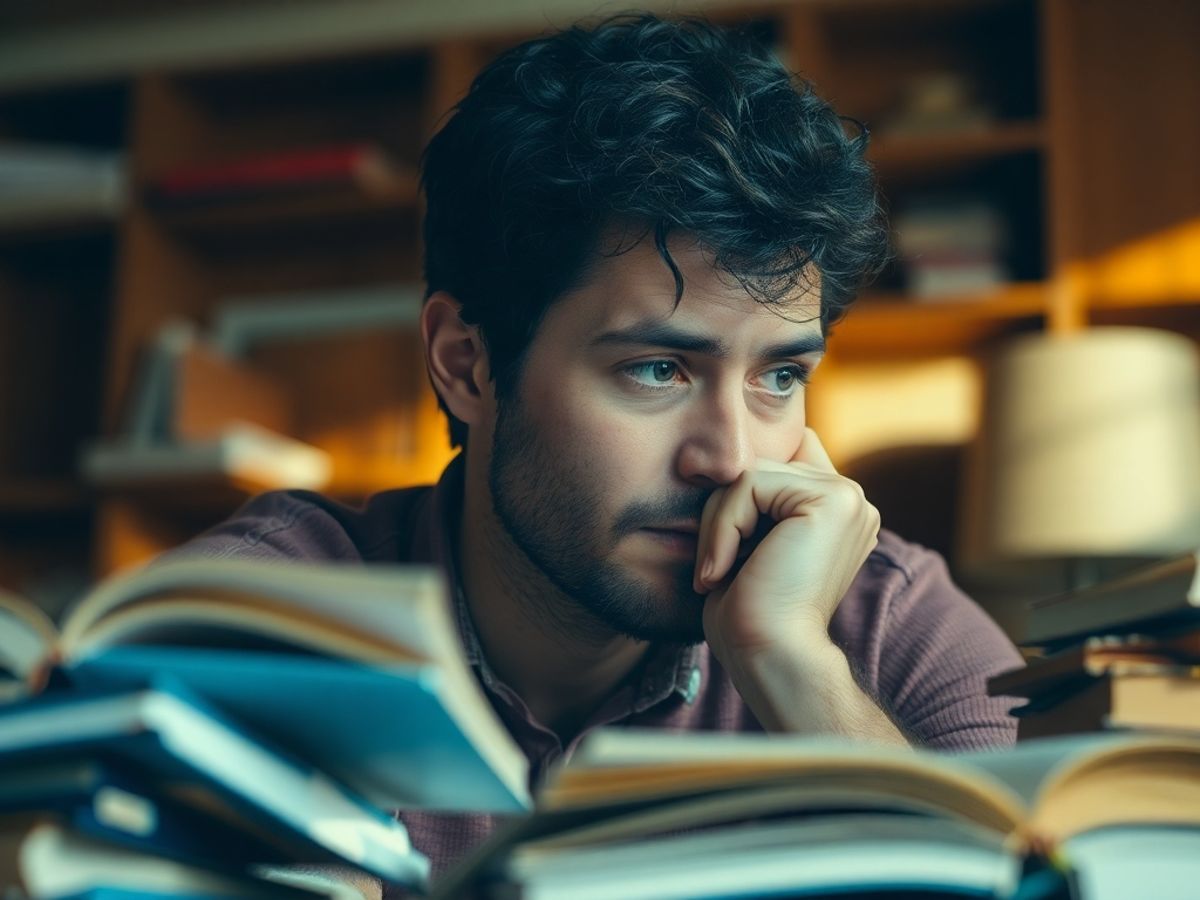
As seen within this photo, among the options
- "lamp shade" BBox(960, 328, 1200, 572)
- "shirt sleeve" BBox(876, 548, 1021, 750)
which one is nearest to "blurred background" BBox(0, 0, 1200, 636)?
"lamp shade" BBox(960, 328, 1200, 572)

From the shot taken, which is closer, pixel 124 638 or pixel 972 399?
pixel 124 638

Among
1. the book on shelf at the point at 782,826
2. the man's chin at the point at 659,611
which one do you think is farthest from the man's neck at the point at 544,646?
the book on shelf at the point at 782,826

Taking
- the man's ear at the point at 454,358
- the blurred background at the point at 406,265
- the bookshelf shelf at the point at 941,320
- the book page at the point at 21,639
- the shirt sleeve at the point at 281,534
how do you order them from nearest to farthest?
the book page at the point at 21,639, the shirt sleeve at the point at 281,534, the man's ear at the point at 454,358, the blurred background at the point at 406,265, the bookshelf shelf at the point at 941,320

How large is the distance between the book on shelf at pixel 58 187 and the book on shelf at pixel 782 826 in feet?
9.71

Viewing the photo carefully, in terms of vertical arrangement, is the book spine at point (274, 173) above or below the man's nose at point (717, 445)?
above

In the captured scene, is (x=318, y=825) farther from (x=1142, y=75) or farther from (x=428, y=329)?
(x=1142, y=75)

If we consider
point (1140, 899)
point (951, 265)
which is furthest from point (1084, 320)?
point (1140, 899)

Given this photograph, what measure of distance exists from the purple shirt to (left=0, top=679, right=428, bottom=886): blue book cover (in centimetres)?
60

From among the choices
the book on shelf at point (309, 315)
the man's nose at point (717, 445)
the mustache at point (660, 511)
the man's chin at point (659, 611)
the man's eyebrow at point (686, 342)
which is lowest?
the man's chin at point (659, 611)

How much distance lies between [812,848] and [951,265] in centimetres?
247

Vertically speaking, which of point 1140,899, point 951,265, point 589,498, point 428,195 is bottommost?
point 1140,899

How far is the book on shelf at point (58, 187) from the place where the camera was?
317 centimetres

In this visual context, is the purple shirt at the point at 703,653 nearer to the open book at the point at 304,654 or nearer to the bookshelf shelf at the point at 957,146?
the open book at the point at 304,654

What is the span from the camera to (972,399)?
2.98 metres
